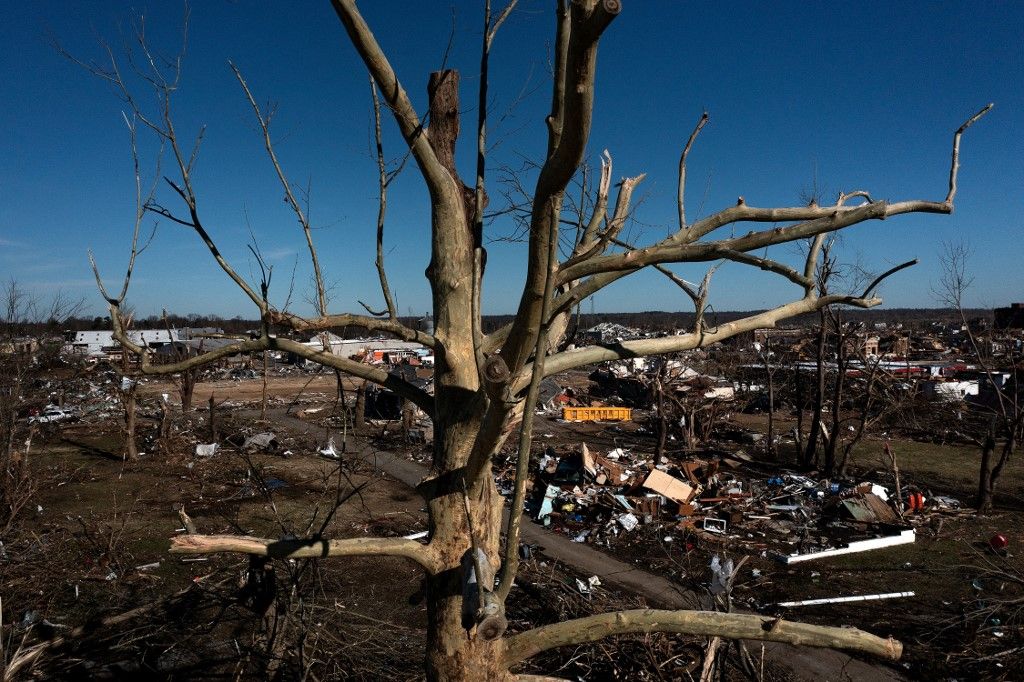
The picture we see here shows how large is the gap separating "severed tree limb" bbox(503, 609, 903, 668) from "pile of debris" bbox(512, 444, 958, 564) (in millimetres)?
6967

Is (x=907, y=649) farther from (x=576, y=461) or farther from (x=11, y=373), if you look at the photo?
(x=11, y=373)

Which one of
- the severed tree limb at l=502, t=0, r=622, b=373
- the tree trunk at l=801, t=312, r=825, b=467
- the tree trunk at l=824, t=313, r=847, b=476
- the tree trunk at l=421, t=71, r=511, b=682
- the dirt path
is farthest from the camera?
the tree trunk at l=801, t=312, r=825, b=467

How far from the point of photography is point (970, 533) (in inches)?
355

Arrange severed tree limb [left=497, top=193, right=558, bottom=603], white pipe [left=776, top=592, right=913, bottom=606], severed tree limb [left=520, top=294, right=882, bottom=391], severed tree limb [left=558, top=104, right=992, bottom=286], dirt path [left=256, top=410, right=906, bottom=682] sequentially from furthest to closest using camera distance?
white pipe [left=776, top=592, right=913, bottom=606] → dirt path [left=256, top=410, right=906, bottom=682] → severed tree limb [left=520, top=294, right=882, bottom=391] → severed tree limb [left=558, top=104, right=992, bottom=286] → severed tree limb [left=497, top=193, right=558, bottom=603]

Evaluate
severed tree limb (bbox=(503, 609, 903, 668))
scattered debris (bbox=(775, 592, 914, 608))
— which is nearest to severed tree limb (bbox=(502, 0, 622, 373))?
severed tree limb (bbox=(503, 609, 903, 668))

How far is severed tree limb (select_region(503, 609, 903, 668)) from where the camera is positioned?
74.8 inches

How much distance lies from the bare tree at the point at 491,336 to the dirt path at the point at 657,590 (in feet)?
3.08

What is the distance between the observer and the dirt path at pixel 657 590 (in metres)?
5.36

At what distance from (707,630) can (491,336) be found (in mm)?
1274

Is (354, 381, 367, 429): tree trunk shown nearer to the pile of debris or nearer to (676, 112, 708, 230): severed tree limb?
(676, 112, 708, 230): severed tree limb

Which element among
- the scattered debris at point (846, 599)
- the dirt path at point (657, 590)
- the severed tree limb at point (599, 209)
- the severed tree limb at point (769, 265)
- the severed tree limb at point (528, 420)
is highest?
the severed tree limb at point (599, 209)

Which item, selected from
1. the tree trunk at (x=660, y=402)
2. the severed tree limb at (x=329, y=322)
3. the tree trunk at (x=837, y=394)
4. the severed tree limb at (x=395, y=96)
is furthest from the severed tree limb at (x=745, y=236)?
the tree trunk at (x=837, y=394)

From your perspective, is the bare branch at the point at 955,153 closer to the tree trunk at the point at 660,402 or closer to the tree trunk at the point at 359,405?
the tree trunk at the point at 359,405

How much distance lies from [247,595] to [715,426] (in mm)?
16375
